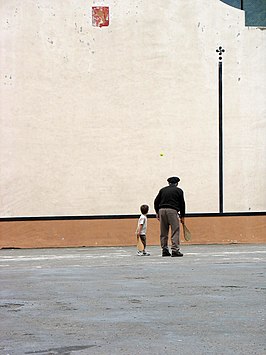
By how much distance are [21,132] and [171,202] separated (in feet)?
26.5

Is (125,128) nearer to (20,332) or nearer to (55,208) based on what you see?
(55,208)

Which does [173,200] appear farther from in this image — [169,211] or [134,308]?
[134,308]

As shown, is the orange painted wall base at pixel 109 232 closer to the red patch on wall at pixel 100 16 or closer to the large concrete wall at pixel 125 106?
the large concrete wall at pixel 125 106

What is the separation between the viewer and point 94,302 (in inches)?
463

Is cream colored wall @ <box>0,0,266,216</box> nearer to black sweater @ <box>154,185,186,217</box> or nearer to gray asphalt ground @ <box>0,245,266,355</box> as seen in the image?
black sweater @ <box>154,185,186,217</box>

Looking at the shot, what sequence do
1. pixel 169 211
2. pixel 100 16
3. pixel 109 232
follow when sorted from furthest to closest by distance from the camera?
→ pixel 100 16 → pixel 109 232 → pixel 169 211

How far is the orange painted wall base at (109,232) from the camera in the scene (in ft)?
93.7

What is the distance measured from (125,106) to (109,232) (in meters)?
3.57

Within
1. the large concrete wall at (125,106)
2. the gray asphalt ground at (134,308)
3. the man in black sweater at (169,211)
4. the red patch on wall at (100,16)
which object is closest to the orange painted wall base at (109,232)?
the large concrete wall at (125,106)

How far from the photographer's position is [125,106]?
2967 centimetres

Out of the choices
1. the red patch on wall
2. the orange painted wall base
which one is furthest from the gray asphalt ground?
the red patch on wall

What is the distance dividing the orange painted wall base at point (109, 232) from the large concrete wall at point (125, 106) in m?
0.38

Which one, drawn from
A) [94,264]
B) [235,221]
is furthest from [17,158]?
[94,264]

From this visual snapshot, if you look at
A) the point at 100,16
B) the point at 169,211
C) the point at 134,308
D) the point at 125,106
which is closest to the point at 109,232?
the point at 125,106
